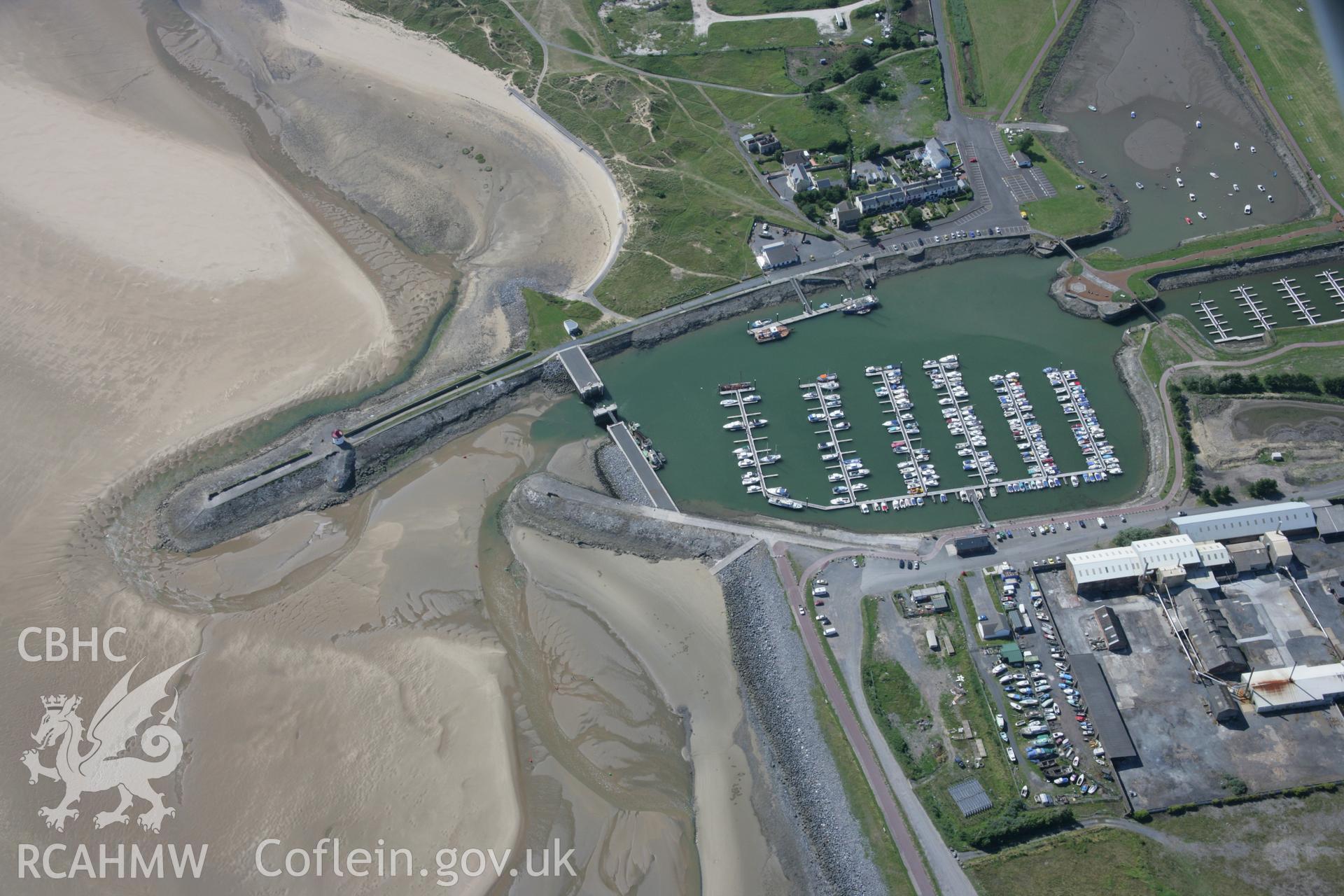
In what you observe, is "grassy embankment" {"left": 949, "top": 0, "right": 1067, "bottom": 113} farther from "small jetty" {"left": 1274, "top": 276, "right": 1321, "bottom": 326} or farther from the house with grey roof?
"small jetty" {"left": 1274, "top": 276, "right": 1321, "bottom": 326}

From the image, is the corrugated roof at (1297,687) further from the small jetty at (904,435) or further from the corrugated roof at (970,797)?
the small jetty at (904,435)

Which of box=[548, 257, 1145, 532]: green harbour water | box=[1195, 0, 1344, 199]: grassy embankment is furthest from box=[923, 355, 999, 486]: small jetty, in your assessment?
box=[1195, 0, 1344, 199]: grassy embankment

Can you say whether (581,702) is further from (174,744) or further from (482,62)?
(482,62)

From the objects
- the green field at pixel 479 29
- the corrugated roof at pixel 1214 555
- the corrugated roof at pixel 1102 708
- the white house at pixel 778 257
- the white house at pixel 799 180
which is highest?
the green field at pixel 479 29

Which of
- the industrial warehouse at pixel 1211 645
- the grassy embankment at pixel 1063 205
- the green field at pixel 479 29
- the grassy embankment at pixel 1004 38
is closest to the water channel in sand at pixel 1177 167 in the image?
the grassy embankment at pixel 1063 205

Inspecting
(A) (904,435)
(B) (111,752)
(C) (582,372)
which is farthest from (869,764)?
(B) (111,752)

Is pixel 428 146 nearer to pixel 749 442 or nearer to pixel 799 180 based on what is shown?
pixel 799 180
